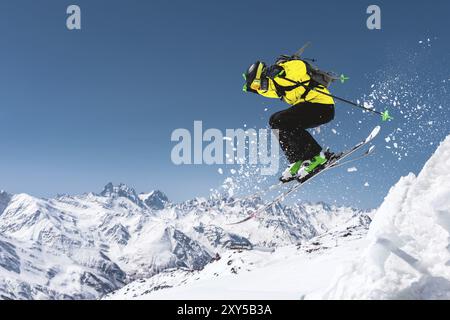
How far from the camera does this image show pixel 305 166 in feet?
36.1

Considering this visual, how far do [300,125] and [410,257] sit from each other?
470 centimetres

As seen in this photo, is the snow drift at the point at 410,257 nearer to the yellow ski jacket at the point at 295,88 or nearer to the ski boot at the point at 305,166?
the yellow ski jacket at the point at 295,88

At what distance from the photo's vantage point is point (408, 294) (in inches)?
213

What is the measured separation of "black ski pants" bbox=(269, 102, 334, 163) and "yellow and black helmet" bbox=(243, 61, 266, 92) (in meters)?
1.14

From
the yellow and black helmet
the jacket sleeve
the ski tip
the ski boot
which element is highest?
the yellow and black helmet

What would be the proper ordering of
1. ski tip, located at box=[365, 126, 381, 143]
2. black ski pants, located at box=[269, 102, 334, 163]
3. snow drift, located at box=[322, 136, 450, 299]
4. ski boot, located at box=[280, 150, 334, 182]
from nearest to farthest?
snow drift, located at box=[322, 136, 450, 299] < black ski pants, located at box=[269, 102, 334, 163] < ski boot, located at box=[280, 150, 334, 182] < ski tip, located at box=[365, 126, 381, 143]

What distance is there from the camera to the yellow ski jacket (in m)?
9.27

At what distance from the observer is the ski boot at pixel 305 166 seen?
10.9m

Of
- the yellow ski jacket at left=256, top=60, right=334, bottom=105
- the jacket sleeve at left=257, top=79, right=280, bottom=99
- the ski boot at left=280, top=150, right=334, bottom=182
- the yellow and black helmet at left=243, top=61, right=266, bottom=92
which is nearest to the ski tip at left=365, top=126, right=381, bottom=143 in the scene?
the ski boot at left=280, top=150, right=334, bottom=182

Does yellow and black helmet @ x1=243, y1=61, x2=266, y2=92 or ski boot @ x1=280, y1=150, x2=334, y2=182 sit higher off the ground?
yellow and black helmet @ x1=243, y1=61, x2=266, y2=92

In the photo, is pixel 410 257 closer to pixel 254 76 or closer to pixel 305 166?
pixel 254 76

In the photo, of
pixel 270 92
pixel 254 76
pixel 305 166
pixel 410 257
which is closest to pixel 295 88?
pixel 270 92

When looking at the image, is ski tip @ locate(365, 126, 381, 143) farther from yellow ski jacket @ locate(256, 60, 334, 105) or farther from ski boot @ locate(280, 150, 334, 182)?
yellow ski jacket @ locate(256, 60, 334, 105)
